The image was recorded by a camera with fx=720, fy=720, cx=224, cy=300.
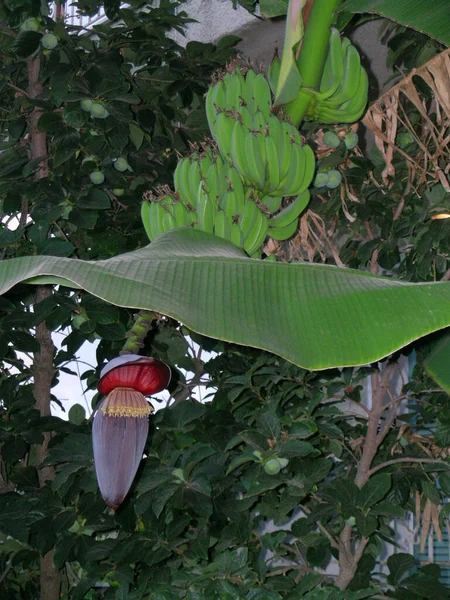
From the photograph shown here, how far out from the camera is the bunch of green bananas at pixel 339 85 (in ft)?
2.95

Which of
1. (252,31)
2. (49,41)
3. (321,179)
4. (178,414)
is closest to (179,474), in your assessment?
(178,414)

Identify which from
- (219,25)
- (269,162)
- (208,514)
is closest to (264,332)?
(269,162)

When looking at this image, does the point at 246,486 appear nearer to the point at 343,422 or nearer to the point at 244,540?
the point at 244,540

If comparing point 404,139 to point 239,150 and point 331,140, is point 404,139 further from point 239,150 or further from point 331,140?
point 239,150

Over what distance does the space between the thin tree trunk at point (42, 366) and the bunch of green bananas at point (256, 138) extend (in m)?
0.85

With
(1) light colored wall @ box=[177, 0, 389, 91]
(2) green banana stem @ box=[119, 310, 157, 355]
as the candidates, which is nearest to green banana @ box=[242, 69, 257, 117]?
(2) green banana stem @ box=[119, 310, 157, 355]

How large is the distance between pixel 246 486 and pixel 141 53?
1.18 m

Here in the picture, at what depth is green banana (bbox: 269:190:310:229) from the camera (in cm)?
98

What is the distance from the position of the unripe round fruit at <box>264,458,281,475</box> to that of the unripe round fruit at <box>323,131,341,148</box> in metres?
0.59

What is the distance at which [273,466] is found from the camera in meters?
1.30

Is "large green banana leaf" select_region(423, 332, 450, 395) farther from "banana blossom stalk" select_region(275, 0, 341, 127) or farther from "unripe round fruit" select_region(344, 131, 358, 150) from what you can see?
"unripe round fruit" select_region(344, 131, 358, 150)

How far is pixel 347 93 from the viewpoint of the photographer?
939 mm

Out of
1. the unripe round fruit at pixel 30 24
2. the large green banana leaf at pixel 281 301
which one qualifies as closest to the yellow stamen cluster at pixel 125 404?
the large green banana leaf at pixel 281 301

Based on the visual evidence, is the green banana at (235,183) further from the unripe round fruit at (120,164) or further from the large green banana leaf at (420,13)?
the unripe round fruit at (120,164)
